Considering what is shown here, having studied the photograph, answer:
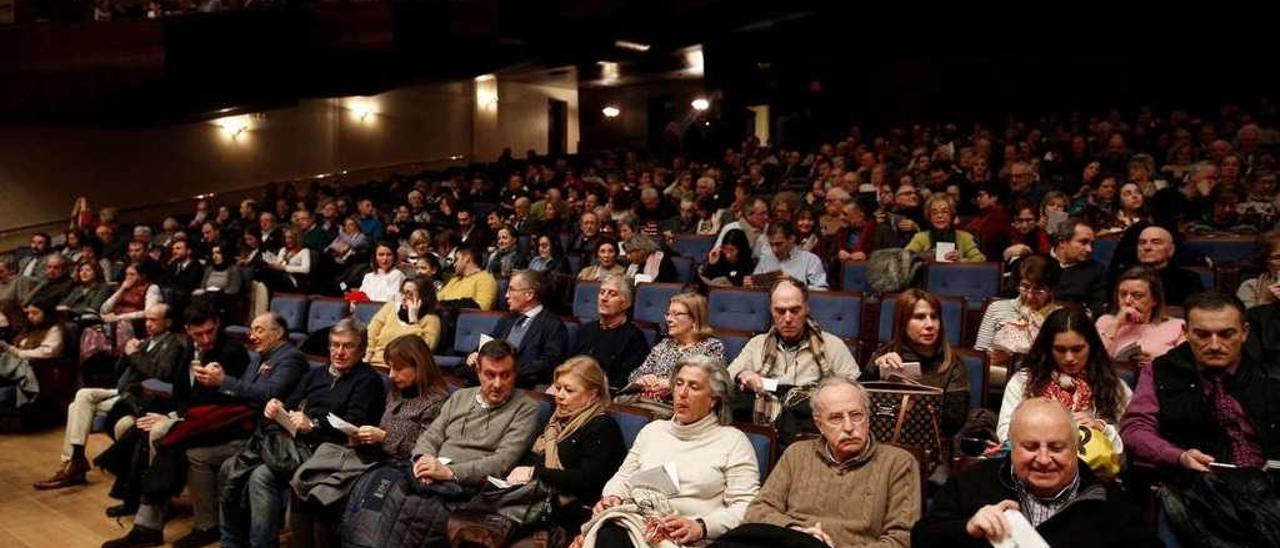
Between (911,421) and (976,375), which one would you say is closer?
(911,421)

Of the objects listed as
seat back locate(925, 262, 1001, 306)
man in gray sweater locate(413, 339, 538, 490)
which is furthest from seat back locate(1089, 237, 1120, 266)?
man in gray sweater locate(413, 339, 538, 490)

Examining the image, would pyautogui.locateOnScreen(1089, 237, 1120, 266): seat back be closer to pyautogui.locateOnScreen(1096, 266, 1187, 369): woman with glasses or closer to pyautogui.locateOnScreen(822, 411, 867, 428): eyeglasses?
pyautogui.locateOnScreen(1096, 266, 1187, 369): woman with glasses

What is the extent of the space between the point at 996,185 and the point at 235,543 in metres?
4.40

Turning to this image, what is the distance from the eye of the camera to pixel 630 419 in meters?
2.97

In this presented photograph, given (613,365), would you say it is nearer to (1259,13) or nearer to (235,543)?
(235,543)

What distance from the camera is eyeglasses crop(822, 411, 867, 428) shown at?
2326 mm

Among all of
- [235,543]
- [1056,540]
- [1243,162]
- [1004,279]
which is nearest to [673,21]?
[1243,162]

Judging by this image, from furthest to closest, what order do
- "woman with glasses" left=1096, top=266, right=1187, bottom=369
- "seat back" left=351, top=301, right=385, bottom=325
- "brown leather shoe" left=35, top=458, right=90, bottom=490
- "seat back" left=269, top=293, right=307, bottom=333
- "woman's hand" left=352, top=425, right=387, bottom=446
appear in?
1. "seat back" left=269, top=293, right=307, bottom=333
2. "seat back" left=351, top=301, right=385, bottom=325
3. "brown leather shoe" left=35, top=458, right=90, bottom=490
4. "woman's hand" left=352, top=425, right=387, bottom=446
5. "woman with glasses" left=1096, top=266, right=1187, bottom=369

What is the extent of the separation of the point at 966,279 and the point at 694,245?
6.70ft

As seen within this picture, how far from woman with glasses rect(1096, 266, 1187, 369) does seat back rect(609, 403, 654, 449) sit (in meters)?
1.38

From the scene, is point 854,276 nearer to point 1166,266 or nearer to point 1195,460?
point 1166,266

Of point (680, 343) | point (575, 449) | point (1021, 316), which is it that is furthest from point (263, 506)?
point (1021, 316)

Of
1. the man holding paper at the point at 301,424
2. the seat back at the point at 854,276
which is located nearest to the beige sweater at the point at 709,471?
the man holding paper at the point at 301,424

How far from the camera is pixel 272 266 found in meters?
6.89
